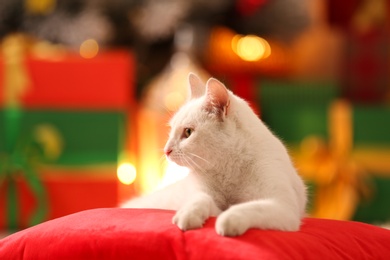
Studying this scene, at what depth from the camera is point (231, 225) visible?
2.69 feet

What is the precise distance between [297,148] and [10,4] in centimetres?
132

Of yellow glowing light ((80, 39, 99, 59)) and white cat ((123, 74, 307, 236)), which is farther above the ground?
yellow glowing light ((80, 39, 99, 59))

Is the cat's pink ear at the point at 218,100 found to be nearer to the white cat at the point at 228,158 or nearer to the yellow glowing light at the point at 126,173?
the white cat at the point at 228,158

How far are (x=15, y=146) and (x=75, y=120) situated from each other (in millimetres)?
201

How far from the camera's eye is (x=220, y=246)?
0.80m

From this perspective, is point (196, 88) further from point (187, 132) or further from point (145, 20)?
point (145, 20)

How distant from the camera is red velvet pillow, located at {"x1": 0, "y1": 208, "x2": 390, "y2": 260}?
2.67 feet

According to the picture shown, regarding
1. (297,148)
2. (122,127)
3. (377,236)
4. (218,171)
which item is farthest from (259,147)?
(297,148)

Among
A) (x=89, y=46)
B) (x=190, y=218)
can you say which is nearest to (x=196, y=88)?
(x=190, y=218)

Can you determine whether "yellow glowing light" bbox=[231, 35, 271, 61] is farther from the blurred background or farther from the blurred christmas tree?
the blurred christmas tree

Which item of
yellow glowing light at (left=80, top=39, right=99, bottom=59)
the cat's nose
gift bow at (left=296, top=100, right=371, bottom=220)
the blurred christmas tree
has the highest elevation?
the blurred christmas tree

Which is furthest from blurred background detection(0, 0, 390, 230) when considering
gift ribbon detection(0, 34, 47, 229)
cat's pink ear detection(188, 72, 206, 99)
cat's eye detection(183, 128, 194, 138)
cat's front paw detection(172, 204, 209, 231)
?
cat's front paw detection(172, 204, 209, 231)

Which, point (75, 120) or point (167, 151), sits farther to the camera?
point (75, 120)

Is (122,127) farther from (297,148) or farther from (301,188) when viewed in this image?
(301,188)
